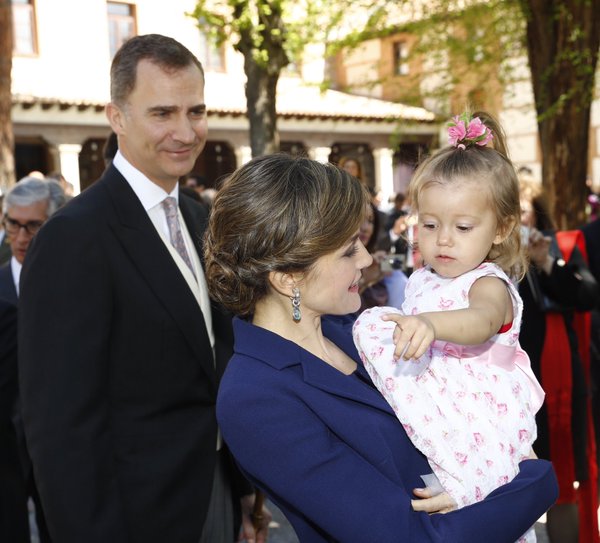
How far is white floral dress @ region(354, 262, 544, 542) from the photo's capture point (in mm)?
1845

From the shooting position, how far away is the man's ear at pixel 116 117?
271cm

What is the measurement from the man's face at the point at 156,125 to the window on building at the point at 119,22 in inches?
759

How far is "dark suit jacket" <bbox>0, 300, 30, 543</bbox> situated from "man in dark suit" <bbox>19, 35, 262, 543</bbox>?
85 centimetres

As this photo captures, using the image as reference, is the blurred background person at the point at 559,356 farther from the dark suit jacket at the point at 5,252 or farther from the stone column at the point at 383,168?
the stone column at the point at 383,168

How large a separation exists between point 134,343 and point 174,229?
52 cm

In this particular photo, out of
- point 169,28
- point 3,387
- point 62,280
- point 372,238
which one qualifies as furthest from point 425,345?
point 169,28

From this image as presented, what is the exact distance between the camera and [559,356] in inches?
152

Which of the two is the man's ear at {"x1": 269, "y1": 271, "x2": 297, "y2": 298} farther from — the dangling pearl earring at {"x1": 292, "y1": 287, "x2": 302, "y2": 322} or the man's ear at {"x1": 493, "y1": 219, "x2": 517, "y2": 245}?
the man's ear at {"x1": 493, "y1": 219, "x2": 517, "y2": 245}

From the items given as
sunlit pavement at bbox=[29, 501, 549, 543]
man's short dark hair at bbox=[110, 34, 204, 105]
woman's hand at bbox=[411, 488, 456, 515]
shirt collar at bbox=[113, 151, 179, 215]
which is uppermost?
man's short dark hair at bbox=[110, 34, 204, 105]

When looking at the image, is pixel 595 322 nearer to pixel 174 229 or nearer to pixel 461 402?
pixel 174 229

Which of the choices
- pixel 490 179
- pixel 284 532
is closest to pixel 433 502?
pixel 490 179

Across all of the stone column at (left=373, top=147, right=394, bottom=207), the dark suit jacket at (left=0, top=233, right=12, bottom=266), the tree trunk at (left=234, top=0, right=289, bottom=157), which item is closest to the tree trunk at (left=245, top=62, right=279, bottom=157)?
the tree trunk at (left=234, top=0, right=289, bottom=157)

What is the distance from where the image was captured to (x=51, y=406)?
2195 mm

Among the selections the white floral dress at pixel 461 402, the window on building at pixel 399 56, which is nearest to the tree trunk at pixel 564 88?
the window on building at pixel 399 56
